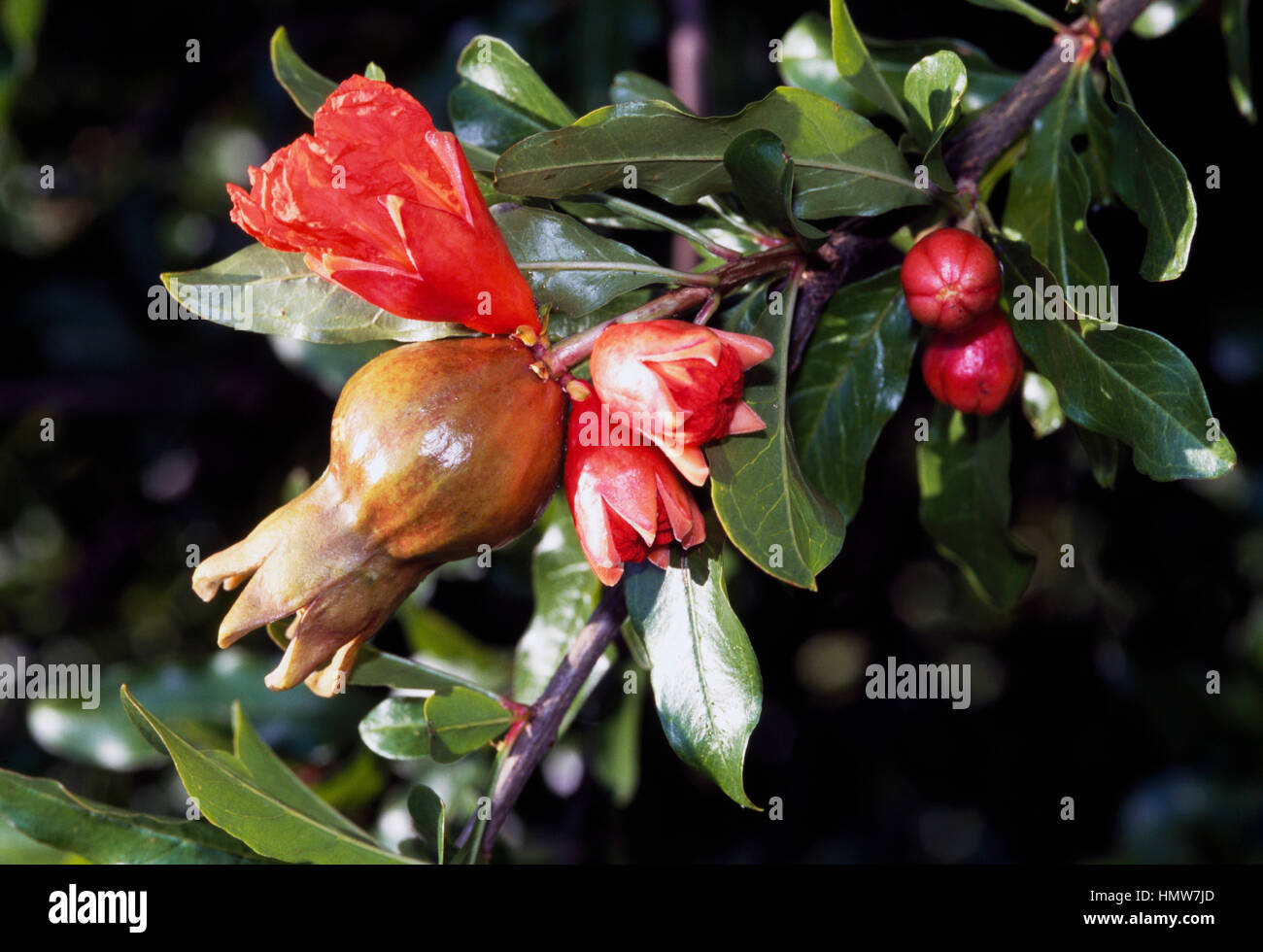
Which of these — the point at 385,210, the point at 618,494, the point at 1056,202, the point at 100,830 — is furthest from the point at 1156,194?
the point at 100,830

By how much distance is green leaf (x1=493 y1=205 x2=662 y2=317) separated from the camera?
1.05 metres

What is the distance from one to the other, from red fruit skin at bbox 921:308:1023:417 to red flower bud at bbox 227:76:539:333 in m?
0.49

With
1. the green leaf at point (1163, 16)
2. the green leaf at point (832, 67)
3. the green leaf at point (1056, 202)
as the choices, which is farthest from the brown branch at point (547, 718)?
the green leaf at point (1163, 16)

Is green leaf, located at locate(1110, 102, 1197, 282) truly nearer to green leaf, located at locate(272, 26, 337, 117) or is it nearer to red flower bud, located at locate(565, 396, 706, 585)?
red flower bud, located at locate(565, 396, 706, 585)

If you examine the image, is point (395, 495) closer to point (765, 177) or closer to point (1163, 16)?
point (765, 177)

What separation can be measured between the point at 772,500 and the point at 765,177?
29 centimetres

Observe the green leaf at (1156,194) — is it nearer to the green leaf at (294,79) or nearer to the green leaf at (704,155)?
the green leaf at (704,155)

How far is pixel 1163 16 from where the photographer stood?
1.50 m

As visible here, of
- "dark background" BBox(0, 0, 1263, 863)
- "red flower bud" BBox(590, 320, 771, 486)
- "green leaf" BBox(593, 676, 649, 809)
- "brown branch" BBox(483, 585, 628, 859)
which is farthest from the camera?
"dark background" BBox(0, 0, 1263, 863)

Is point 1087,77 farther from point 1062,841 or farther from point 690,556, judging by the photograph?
point 1062,841

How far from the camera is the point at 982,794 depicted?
2.60 metres

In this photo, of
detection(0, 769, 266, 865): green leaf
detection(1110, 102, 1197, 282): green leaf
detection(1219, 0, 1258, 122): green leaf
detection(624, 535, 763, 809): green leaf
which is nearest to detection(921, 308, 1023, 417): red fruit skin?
detection(1110, 102, 1197, 282): green leaf

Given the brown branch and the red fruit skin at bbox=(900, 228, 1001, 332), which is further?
the brown branch

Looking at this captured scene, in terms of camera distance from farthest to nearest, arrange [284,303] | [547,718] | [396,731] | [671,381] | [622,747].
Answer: [622,747] → [396,731] → [547,718] → [284,303] → [671,381]
